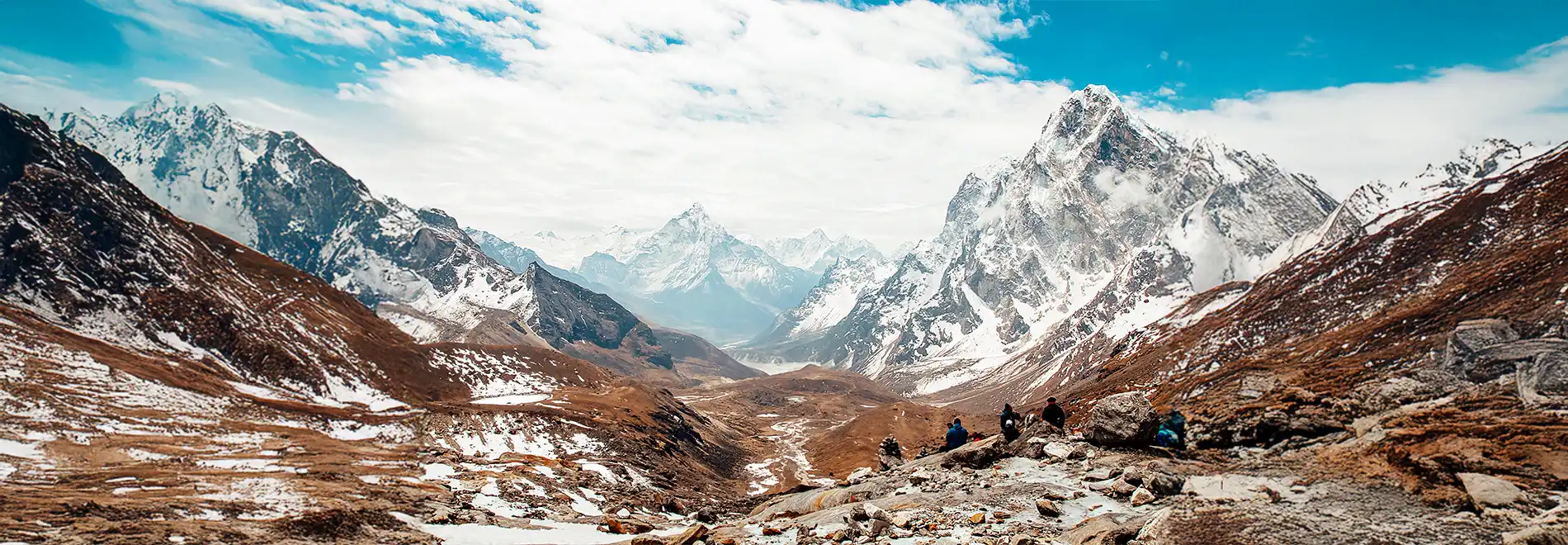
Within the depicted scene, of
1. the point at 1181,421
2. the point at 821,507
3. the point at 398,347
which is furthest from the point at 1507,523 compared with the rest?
the point at 398,347

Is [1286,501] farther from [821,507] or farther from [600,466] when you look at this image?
[600,466]

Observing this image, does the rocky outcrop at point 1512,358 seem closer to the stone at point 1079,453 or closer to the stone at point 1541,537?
the stone at point 1079,453

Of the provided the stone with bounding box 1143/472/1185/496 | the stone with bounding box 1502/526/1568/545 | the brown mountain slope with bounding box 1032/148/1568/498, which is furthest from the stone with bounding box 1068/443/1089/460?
the stone with bounding box 1502/526/1568/545

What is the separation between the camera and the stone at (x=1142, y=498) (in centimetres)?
2006

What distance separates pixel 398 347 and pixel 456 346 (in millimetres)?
17577

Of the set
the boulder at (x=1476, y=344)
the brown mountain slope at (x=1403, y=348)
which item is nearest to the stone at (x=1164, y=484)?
the brown mountain slope at (x=1403, y=348)

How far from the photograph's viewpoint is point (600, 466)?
88812mm

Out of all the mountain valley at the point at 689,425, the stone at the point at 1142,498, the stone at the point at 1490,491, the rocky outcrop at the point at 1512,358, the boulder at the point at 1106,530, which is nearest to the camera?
the stone at the point at 1490,491

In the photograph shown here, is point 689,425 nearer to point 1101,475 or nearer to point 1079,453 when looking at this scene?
point 1079,453

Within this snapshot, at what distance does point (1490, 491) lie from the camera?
48.3ft

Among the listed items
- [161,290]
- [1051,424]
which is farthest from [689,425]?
[1051,424]

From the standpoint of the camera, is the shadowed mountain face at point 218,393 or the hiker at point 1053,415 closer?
the hiker at point 1053,415

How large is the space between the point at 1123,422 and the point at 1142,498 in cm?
860

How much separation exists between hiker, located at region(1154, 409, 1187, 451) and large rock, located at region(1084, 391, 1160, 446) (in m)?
0.30
